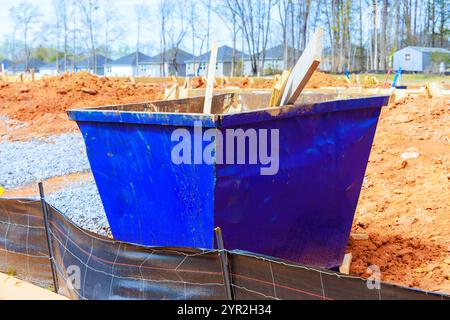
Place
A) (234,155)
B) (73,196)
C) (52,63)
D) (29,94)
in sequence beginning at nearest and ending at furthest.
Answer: (234,155)
(73,196)
(29,94)
(52,63)

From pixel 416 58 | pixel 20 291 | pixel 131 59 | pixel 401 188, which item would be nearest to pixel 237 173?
pixel 20 291

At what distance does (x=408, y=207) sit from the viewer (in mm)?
7328

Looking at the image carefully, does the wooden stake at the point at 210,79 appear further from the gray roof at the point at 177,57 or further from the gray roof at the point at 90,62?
the gray roof at the point at 90,62

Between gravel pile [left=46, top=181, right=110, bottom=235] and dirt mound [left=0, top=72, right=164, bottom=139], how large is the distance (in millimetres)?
9162

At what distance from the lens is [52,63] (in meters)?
116

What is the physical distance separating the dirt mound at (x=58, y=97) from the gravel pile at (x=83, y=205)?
9.16 metres

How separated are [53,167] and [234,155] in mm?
9518

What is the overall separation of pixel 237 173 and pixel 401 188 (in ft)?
16.6

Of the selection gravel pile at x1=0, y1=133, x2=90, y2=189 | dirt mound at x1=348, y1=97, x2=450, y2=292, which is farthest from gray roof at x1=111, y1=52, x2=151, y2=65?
dirt mound at x1=348, y1=97, x2=450, y2=292

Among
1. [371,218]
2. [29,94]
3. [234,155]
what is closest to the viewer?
[234,155]

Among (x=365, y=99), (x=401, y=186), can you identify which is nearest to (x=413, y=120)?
(x=401, y=186)

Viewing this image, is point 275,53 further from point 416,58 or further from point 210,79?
point 210,79

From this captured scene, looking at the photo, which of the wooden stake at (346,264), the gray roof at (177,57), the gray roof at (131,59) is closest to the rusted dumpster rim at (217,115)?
the wooden stake at (346,264)

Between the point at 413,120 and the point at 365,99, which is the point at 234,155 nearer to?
the point at 365,99
